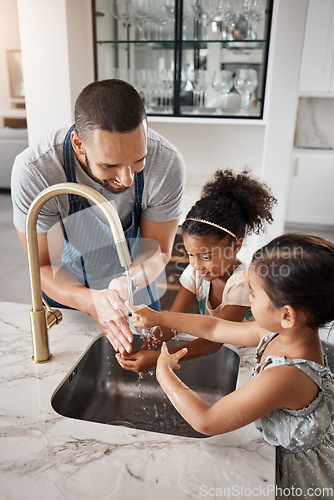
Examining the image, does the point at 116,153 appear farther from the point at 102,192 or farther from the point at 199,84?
the point at 199,84

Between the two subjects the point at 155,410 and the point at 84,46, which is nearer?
the point at 155,410

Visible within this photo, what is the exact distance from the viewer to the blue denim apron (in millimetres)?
1449

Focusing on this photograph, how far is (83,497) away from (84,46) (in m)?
2.63

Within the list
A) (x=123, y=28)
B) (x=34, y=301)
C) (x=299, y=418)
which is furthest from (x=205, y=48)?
(x=299, y=418)

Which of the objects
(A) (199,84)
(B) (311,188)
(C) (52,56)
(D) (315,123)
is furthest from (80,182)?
(D) (315,123)

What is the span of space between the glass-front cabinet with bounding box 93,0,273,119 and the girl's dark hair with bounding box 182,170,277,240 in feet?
4.54

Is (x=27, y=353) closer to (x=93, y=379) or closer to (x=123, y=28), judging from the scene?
(x=93, y=379)

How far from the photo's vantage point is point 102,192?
4.72 ft

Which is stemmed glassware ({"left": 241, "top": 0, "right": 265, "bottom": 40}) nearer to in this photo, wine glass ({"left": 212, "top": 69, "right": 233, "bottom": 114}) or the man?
wine glass ({"left": 212, "top": 69, "right": 233, "bottom": 114})

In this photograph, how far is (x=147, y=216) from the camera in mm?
1543

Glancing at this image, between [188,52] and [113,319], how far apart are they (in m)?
2.09

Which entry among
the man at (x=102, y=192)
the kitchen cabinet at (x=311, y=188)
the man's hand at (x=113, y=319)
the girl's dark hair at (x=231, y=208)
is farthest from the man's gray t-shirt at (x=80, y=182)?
the kitchen cabinet at (x=311, y=188)

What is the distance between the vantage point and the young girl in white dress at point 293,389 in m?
0.79

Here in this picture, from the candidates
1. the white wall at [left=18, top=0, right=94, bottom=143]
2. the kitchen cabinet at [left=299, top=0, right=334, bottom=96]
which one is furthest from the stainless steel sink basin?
the kitchen cabinet at [left=299, top=0, right=334, bottom=96]
